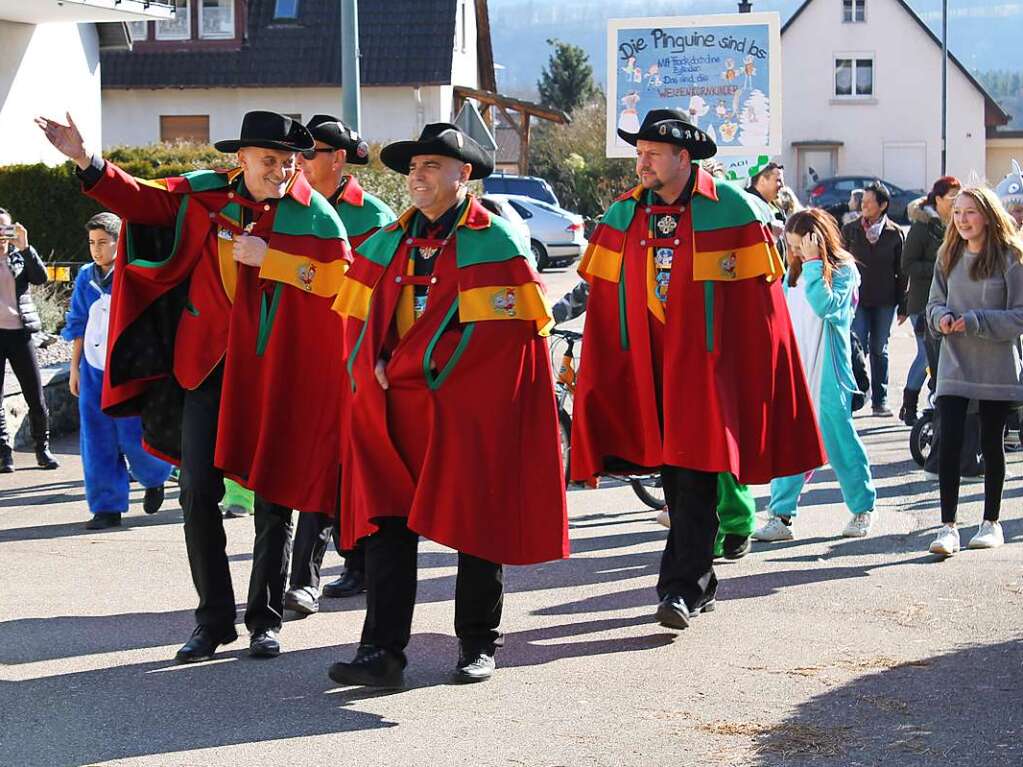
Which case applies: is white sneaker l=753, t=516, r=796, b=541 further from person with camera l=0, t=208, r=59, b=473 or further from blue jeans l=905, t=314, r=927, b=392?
person with camera l=0, t=208, r=59, b=473

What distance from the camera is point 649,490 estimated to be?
35.1 ft

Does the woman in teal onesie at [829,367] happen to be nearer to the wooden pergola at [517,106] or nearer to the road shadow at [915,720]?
the road shadow at [915,720]

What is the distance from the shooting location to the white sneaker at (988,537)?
9.11 m

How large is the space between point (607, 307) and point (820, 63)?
57.7 meters

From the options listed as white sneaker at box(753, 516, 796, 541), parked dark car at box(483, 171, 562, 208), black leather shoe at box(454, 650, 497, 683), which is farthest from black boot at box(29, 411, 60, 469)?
parked dark car at box(483, 171, 562, 208)

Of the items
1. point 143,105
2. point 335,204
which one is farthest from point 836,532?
point 143,105

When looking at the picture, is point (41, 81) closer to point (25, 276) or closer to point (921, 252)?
→ point (25, 276)

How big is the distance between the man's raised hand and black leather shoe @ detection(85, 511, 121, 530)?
390 centimetres

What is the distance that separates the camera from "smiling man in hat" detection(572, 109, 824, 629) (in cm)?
744

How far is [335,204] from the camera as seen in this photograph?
8.10 metres

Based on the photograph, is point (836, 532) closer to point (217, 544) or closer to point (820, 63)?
Result: point (217, 544)

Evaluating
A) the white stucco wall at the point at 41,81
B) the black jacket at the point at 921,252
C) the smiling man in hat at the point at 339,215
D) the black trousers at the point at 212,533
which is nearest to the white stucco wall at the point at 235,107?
the white stucco wall at the point at 41,81

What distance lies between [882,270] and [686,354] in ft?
26.0

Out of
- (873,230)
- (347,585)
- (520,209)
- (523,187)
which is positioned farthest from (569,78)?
(347,585)
